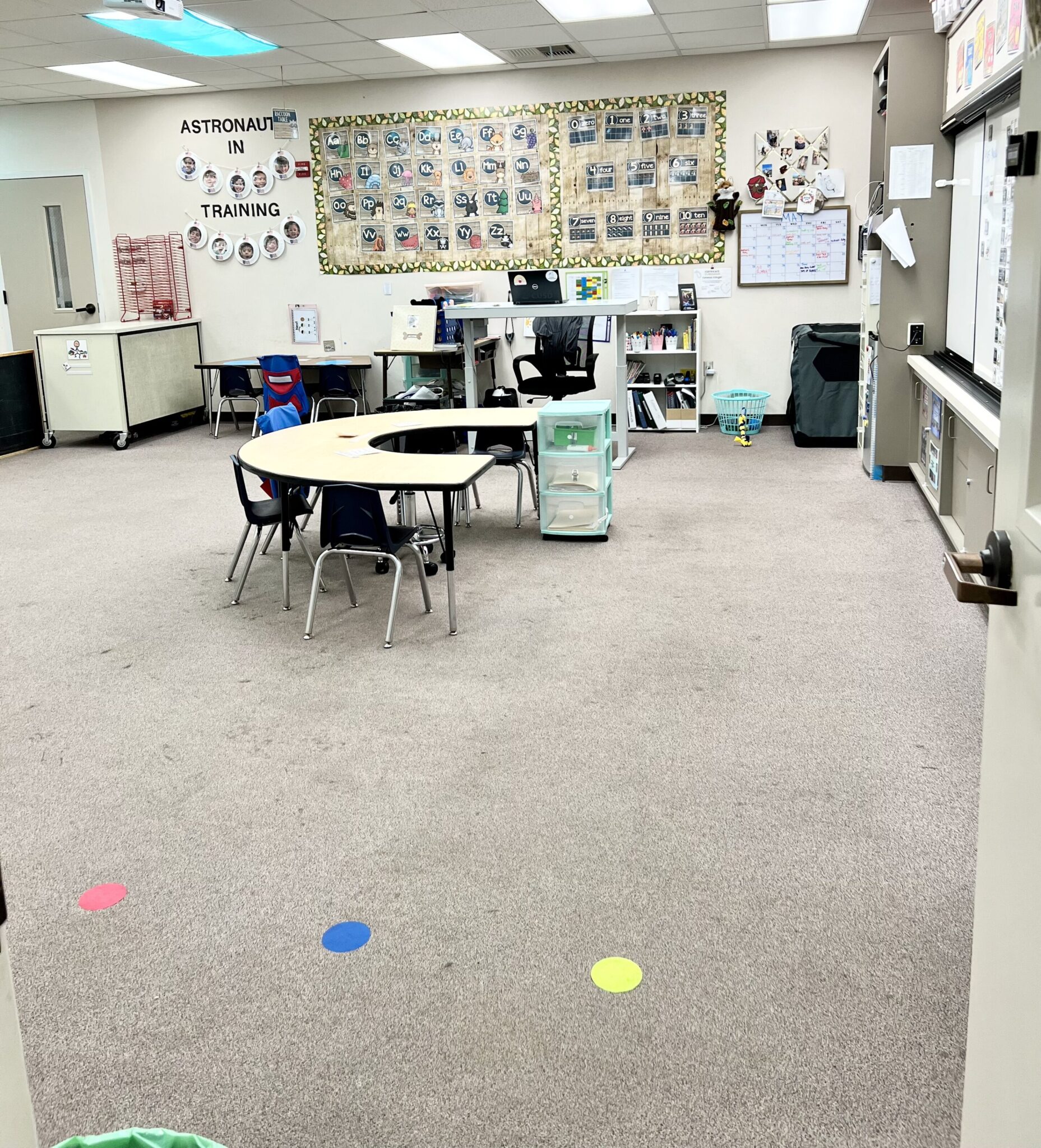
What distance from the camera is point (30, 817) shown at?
119 inches

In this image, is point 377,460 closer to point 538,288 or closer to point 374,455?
point 374,455

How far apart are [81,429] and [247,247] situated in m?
2.22

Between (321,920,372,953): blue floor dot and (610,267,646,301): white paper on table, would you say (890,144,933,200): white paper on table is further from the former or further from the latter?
(321,920,372,953): blue floor dot

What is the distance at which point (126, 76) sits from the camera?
845 centimetres

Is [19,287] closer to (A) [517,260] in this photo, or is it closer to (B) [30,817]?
(A) [517,260]

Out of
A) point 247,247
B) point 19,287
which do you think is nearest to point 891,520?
point 247,247

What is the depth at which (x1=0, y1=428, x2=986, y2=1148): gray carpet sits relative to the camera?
198 cm

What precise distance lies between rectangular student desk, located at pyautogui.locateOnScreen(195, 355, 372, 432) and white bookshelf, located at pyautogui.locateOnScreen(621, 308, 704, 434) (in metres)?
2.23

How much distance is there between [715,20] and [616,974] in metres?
6.62

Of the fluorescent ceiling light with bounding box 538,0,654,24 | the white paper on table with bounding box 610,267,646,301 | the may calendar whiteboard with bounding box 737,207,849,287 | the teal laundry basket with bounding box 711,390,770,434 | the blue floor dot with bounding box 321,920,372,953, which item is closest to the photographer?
the blue floor dot with bounding box 321,920,372,953

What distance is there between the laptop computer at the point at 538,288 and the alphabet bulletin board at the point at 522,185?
1.90m

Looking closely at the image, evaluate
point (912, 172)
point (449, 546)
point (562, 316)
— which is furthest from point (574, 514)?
point (912, 172)

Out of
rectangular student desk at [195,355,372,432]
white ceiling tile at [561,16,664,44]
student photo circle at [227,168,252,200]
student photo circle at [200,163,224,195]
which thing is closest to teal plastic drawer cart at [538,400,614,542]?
white ceiling tile at [561,16,664,44]

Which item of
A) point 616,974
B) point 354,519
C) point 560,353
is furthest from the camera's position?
point 560,353
